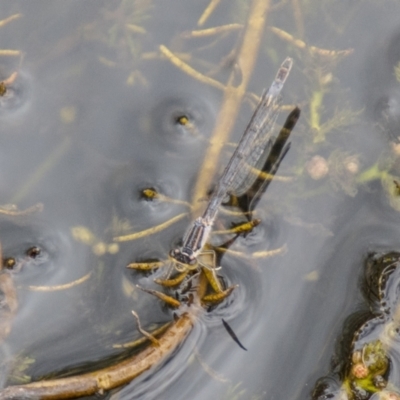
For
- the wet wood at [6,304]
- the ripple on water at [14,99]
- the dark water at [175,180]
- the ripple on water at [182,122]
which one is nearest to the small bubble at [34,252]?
the dark water at [175,180]

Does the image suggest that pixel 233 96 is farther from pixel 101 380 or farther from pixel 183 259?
pixel 101 380

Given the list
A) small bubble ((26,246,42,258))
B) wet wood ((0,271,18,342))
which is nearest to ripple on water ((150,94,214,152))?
small bubble ((26,246,42,258))

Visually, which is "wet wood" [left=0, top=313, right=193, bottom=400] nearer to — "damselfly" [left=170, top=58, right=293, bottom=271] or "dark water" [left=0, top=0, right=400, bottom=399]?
"dark water" [left=0, top=0, right=400, bottom=399]

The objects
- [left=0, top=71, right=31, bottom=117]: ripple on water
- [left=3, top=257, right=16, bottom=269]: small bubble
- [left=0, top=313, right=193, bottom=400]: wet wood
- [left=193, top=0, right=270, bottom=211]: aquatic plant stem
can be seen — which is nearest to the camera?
[left=0, top=313, right=193, bottom=400]: wet wood

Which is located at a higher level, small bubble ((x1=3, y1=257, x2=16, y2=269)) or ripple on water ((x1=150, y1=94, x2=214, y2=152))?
ripple on water ((x1=150, y1=94, x2=214, y2=152))

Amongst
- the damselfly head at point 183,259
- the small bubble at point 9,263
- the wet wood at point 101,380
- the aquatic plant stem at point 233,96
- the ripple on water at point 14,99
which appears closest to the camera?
the wet wood at point 101,380

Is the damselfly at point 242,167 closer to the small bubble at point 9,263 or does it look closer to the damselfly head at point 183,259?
the damselfly head at point 183,259

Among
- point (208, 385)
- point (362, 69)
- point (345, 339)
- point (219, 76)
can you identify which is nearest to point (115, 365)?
point (208, 385)

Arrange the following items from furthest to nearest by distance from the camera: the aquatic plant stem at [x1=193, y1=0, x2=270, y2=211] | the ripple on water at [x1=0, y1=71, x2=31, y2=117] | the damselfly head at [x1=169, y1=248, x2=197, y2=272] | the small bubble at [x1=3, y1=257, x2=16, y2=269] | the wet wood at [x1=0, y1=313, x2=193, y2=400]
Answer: the ripple on water at [x1=0, y1=71, x2=31, y2=117]
the aquatic plant stem at [x1=193, y1=0, x2=270, y2=211]
the small bubble at [x1=3, y1=257, x2=16, y2=269]
the damselfly head at [x1=169, y1=248, x2=197, y2=272]
the wet wood at [x1=0, y1=313, x2=193, y2=400]

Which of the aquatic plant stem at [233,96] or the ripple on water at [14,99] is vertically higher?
the aquatic plant stem at [233,96]
